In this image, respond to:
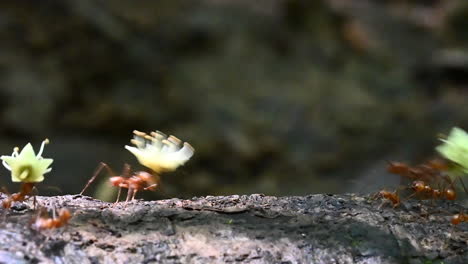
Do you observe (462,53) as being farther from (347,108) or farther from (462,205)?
(462,205)

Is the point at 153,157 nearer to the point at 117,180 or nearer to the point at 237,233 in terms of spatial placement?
the point at 117,180

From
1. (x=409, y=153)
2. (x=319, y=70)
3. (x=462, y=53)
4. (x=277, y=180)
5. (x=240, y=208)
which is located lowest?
(x=240, y=208)

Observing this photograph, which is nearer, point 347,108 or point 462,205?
point 462,205

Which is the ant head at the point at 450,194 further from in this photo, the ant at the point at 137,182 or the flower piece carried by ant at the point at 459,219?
the ant at the point at 137,182

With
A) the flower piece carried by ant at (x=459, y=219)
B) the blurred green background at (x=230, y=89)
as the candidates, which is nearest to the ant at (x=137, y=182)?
the flower piece carried by ant at (x=459, y=219)

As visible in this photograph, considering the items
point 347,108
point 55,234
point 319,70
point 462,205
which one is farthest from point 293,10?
point 55,234

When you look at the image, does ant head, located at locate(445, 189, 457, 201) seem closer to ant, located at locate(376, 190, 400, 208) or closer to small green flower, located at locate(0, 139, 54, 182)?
ant, located at locate(376, 190, 400, 208)
